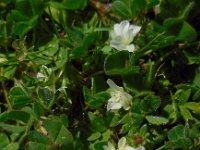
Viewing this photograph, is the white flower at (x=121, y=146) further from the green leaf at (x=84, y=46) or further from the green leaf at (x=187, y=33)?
the green leaf at (x=187, y=33)

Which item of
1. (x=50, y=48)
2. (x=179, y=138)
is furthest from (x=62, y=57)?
(x=179, y=138)

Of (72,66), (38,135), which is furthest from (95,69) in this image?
(38,135)

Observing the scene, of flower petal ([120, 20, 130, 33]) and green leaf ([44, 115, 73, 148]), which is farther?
flower petal ([120, 20, 130, 33])

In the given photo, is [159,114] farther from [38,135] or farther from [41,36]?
[41,36]

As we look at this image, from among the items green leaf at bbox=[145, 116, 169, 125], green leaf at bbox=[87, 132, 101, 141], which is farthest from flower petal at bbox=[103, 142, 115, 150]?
green leaf at bbox=[145, 116, 169, 125]

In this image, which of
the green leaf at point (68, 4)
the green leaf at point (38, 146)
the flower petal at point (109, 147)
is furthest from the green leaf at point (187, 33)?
the green leaf at point (38, 146)

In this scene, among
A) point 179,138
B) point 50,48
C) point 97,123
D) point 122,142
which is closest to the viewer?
point 179,138

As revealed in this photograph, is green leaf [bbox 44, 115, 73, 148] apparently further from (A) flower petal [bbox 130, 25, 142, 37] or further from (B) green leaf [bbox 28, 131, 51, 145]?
(A) flower petal [bbox 130, 25, 142, 37]

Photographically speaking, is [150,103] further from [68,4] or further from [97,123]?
[68,4]
